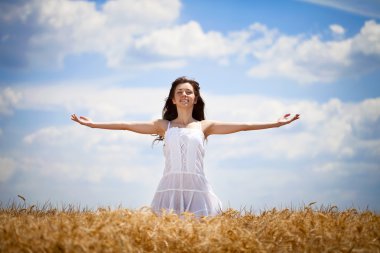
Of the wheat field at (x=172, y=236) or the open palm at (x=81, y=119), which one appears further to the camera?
the open palm at (x=81, y=119)

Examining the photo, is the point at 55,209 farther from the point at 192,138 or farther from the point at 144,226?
the point at 144,226

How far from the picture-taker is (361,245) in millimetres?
5805

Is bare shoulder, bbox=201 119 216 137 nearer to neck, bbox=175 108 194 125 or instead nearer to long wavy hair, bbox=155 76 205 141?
neck, bbox=175 108 194 125

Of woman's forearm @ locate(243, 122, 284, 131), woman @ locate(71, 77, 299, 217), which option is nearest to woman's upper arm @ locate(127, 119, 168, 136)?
woman @ locate(71, 77, 299, 217)

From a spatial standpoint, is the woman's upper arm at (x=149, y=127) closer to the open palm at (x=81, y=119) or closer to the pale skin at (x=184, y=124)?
the pale skin at (x=184, y=124)

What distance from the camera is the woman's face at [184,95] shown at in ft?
26.5

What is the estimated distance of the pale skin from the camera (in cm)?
813

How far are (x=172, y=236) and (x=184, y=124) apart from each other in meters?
2.77

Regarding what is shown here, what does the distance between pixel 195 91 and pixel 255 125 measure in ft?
3.94

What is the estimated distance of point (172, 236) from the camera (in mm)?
5672

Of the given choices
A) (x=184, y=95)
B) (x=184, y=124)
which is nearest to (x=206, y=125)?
(x=184, y=124)

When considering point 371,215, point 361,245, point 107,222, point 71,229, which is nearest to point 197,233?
point 107,222

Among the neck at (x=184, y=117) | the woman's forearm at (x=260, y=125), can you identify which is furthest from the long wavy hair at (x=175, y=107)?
the woman's forearm at (x=260, y=125)

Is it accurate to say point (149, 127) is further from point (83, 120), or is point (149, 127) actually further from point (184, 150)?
point (83, 120)
